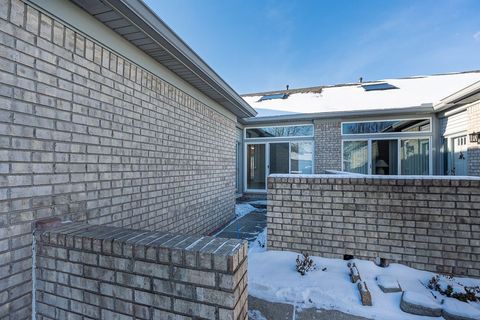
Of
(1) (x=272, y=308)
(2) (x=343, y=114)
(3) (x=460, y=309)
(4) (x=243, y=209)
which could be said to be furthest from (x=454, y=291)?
(2) (x=343, y=114)

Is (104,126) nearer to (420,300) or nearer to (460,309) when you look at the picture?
(420,300)

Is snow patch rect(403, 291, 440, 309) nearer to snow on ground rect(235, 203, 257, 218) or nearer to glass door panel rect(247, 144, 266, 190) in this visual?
snow on ground rect(235, 203, 257, 218)

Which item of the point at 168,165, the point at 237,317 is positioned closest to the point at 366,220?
the point at 237,317

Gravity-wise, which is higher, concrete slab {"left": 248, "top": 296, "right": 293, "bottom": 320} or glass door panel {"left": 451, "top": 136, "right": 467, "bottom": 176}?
glass door panel {"left": 451, "top": 136, "right": 467, "bottom": 176}

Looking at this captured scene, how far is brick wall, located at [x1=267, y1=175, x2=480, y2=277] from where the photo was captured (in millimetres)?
3145

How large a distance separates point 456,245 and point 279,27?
30.5ft

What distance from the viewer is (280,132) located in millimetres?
10227

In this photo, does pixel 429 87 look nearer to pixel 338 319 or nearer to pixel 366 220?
pixel 366 220

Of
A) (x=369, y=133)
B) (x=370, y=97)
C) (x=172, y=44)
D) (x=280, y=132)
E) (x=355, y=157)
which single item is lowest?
(x=355, y=157)

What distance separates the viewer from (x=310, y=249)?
12.0ft

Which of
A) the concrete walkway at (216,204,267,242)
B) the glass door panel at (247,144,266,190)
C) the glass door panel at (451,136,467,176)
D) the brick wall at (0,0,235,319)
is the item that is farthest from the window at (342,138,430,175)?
the brick wall at (0,0,235,319)

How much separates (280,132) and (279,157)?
1.03 metres

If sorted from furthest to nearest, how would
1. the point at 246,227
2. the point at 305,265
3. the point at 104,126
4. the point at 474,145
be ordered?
1. the point at 474,145
2. the point at 246,227
3. the point at 305,265
4. the point at 104,126

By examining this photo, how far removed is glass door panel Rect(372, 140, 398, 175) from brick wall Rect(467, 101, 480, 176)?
7.75 feet
